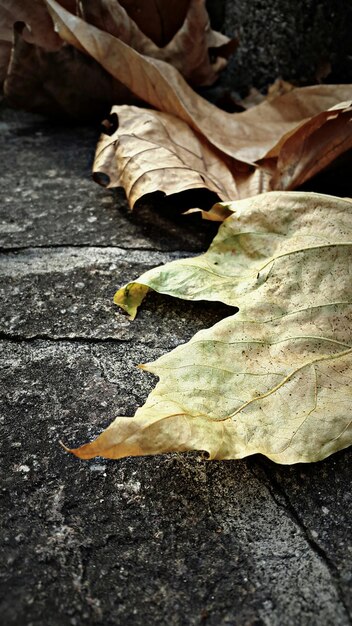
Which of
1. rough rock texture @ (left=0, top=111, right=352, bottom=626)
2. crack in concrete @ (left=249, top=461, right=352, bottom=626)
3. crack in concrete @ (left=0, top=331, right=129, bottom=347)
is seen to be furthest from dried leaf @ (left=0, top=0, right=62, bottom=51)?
crack in concrete @ (left=249, top=461, right=352, bottom=626)

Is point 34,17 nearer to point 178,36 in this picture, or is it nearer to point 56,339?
point 178,36

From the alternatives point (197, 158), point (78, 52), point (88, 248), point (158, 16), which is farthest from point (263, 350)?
point (158, 16)

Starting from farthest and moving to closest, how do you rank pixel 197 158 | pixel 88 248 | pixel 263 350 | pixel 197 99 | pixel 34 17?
pixel 34 17, pixel 197 99, pixel 197 158, pixel 88 248, pixel 263 350

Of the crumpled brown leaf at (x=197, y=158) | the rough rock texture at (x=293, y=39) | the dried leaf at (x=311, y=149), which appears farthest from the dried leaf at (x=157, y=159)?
the rough rock texture at (x=293, y=39)

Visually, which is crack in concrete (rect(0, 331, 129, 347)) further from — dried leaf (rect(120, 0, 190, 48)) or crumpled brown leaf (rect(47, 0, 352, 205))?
dried leaf (rect(120, 0, 190, 48))

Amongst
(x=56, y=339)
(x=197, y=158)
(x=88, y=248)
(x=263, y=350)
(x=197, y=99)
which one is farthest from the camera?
(x=197, y=99)

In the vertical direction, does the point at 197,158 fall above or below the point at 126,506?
above

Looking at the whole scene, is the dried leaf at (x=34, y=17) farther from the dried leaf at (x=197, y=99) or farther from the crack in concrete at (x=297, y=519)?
the crack in concrete at (x=297, y=519)
